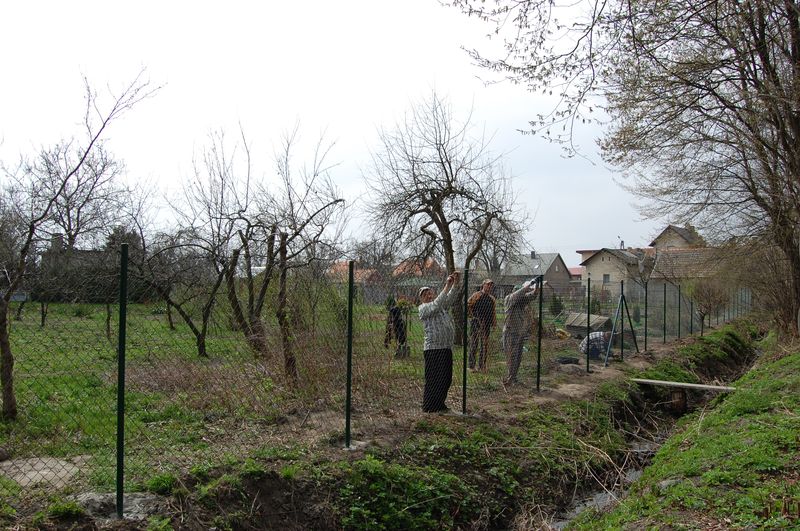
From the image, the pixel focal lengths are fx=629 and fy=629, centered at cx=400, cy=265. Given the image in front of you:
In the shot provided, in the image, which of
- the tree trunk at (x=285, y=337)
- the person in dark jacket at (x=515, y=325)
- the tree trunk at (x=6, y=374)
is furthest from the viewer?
the person in dark jacket at (x=515, y=325)

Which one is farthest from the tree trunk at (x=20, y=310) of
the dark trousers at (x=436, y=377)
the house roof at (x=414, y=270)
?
the house roof at (x=414, y=270)

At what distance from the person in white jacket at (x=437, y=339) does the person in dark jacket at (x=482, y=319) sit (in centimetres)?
220

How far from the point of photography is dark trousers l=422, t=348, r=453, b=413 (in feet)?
25.2

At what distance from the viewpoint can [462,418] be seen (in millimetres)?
7855

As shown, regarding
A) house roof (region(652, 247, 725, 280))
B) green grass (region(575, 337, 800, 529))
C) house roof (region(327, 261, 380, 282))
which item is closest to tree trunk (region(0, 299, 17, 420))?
house roof (region(327, 261, 380, 282))

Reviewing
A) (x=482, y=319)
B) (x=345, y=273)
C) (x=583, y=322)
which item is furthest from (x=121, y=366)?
(x=583, y=322)

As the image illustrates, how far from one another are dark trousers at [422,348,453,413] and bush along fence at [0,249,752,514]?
0.06 feet

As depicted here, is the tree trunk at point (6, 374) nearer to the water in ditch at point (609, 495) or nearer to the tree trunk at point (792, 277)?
the water in ditch at point (609, 495)

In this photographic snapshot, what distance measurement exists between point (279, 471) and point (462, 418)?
3.14 metres

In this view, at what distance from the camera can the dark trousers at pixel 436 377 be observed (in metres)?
7.68

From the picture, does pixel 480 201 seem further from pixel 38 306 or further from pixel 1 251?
pixel 38 306

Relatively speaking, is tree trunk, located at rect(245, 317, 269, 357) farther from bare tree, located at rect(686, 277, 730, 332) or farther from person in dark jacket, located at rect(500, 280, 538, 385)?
bare tree, located at rect(686, 277, 730, 332)

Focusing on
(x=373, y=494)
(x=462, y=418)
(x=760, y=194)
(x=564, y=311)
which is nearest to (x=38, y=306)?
(x=373, y=494)

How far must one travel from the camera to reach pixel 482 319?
10156mm
